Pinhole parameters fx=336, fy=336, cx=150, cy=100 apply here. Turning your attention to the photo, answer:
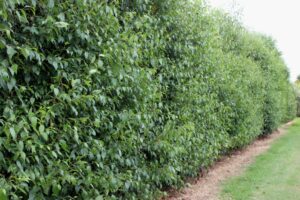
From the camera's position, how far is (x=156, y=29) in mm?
4445

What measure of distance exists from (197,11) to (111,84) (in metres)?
2.73

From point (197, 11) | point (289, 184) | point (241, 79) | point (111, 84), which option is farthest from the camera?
point (241, 79)

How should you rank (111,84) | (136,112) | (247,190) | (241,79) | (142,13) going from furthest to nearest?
(241,79), (247,190), (142,13), (136,112), (111,84)

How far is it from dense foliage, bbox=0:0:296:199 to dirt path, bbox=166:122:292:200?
303 millimetres

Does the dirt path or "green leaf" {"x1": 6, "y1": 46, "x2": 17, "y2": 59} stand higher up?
"green leaf" {"x1": 6, "y1": 46, "x2": 17, "y2": 59}

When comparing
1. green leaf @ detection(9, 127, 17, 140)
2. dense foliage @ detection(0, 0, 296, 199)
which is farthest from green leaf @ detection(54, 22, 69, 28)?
green leaf @ detection(9, 127, 17, 140)

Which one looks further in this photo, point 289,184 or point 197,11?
point 289,184

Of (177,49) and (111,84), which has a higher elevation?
(177,49)

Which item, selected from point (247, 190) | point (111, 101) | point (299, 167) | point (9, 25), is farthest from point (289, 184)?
point (9, 25)

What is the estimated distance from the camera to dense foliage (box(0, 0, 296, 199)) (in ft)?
8.09

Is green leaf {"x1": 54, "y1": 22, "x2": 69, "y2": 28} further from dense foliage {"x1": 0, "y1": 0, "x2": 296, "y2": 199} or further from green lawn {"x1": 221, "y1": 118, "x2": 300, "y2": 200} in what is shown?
green lawn {"x1": 221, "y1": 118, "x2": 300, "y2": 200}

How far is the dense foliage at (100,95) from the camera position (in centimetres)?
247

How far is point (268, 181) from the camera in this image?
6492mm

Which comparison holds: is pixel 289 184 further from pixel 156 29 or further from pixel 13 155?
pixel 13 155
